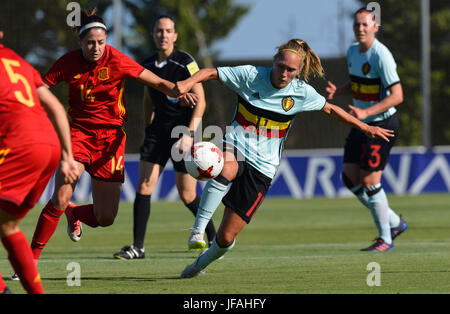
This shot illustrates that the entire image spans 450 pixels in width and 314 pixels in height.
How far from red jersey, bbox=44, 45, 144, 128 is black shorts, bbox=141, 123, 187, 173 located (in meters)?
1.75

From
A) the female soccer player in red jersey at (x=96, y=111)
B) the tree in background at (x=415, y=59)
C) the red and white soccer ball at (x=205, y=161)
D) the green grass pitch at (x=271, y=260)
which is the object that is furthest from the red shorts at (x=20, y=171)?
the tree in background at (x=415, y=59)

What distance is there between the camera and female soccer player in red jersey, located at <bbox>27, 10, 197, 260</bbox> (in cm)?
778

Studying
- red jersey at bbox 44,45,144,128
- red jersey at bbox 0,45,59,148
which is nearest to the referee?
red jersey at bbox 44,45,144,128

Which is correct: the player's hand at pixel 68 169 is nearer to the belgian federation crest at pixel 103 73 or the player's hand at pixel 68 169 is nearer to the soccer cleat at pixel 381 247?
the belgian federation crest at pixel 103 73

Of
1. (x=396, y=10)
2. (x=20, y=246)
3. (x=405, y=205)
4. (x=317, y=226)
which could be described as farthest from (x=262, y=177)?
(x=396, y=10)

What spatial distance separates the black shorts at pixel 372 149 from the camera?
1041cm

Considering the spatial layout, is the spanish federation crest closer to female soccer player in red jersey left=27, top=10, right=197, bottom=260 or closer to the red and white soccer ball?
female soccer player in red jersey left=27, top=10, right=197, bottom=260

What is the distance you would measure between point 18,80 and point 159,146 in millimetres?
4263

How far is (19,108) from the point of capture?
5.77 meters

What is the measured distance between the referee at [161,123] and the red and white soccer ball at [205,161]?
2122 millimetres

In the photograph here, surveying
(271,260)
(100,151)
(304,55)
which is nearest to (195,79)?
(304,55)

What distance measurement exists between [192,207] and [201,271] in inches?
88.9

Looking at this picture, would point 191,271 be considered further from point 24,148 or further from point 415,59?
point 415,59

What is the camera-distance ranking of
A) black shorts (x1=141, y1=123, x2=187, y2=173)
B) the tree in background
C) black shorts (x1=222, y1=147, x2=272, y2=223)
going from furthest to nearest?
the tree in background → black shorts (x1=141, y1=123, x2=187, y2=173) → black shorts (x1=222, y1=147, x2=272, y2=223)
